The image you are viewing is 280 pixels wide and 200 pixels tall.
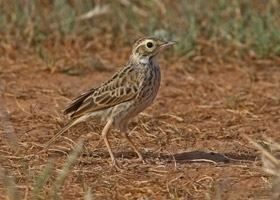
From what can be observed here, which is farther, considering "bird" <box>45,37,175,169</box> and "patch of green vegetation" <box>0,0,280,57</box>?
"patch of green vegetation" <box>0,0,280,57</box>

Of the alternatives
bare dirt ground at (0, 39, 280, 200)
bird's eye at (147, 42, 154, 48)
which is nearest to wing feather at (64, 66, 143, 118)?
bird's eye at (147, 42, 154, 48)

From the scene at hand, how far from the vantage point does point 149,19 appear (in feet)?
43.3

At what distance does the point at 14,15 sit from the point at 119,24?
1.32 metres

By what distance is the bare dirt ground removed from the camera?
26.1 ft

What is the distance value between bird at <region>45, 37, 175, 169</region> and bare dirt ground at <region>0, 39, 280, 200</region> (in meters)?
0.30

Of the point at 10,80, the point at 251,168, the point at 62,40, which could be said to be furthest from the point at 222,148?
the point at 62,40

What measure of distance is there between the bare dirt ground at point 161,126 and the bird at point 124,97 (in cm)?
30

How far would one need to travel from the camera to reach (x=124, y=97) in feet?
28.8

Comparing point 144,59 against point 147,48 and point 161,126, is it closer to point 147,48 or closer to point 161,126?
point 147,48

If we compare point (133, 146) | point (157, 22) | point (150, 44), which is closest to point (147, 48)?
point (150, 44)

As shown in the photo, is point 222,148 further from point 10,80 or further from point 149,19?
point 149,19

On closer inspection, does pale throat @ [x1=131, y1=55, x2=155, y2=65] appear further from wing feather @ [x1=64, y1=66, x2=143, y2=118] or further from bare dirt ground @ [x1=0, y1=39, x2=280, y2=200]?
bare dirt ground @ [x1=0, y1=39, x2=280, y2=200]

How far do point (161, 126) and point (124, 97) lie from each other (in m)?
1.30

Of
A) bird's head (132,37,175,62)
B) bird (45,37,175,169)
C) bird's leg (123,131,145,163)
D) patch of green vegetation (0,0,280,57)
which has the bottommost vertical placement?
bird's leg (123,131,145,163)
